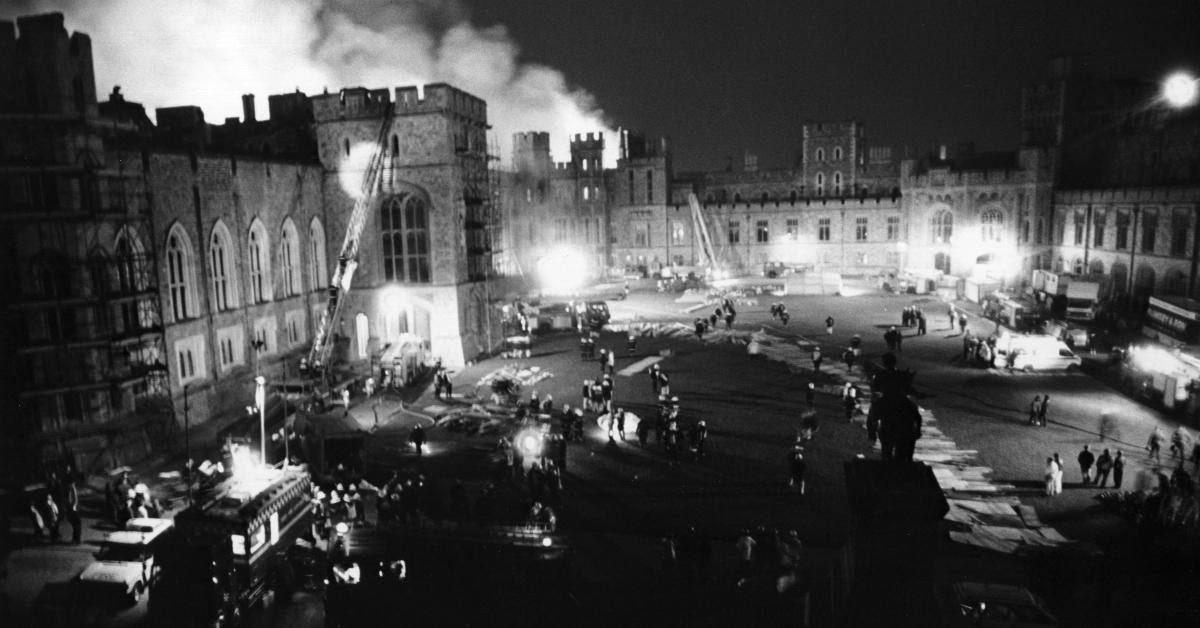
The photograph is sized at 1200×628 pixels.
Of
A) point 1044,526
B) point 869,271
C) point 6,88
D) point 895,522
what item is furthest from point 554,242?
point 895,522

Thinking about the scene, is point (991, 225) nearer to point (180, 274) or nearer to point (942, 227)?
point (942, 227)

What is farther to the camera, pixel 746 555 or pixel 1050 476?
pixel 1050 476

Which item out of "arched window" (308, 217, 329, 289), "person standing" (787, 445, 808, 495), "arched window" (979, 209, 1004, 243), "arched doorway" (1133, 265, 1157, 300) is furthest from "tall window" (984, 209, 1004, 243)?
"person standing" (787, 445, 808, 495)

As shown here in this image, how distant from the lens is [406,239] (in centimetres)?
3531

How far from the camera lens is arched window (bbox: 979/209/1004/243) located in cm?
5966

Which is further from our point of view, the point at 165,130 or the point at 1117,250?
the point at 1117,250

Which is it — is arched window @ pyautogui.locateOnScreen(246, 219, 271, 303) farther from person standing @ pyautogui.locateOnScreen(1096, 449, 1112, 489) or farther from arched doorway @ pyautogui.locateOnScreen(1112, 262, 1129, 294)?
arched doorway @ pyautogui.locateOnScreen(1112, 262, 1129, 294)

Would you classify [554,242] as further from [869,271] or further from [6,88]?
[6,88]

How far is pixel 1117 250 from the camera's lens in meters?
47.2

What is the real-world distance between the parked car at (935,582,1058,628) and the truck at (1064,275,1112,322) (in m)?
36.3

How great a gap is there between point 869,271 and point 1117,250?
71.7 ft

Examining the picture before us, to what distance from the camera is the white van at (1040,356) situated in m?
31.7

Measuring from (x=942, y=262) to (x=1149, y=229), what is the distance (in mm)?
19717

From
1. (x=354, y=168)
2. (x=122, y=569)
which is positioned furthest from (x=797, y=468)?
(x=354, y=168)
